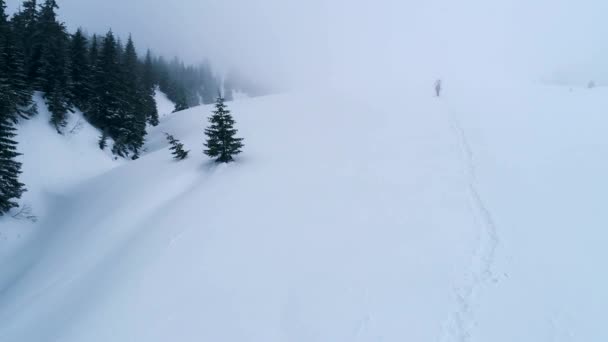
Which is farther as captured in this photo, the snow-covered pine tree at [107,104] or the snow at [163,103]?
the snow at [163,103]

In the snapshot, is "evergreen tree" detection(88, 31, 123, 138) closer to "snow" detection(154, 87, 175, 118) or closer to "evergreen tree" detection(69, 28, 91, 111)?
"evergreen tree" detection(69, 28, 91, 111)

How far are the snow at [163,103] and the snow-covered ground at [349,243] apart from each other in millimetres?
52929

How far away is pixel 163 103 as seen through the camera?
73.2m

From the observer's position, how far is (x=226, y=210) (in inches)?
529

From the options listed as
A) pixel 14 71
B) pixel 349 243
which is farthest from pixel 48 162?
pixel 349 243

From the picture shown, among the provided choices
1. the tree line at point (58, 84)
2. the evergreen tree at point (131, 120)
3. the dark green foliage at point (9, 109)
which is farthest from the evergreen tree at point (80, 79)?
the dark green foliage at point (9, 109)

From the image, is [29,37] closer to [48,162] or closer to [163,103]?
[48,162]

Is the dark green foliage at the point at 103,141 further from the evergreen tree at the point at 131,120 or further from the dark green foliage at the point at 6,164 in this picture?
the dark green foliage at the point at 6,164

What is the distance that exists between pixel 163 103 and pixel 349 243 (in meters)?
76.1

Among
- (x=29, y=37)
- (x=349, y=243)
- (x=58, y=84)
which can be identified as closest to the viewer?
(x=349, y=243)

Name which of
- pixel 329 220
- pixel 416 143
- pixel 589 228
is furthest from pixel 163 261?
pixel 416 143

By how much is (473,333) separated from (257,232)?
7556 mm

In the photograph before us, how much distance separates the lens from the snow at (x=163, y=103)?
70.1 metres

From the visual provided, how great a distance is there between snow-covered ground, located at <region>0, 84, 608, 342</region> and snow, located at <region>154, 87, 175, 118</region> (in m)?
52.9
